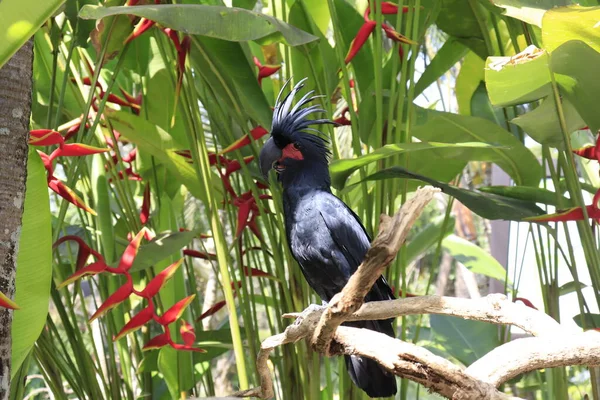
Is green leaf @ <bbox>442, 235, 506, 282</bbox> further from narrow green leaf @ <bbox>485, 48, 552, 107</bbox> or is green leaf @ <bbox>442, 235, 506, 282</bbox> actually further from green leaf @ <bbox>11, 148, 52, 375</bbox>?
green leaf @ <bbox>11, 148, 52, 375</bbox>

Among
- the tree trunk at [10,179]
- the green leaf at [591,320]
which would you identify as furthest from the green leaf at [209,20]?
the green leaf at [591,320]

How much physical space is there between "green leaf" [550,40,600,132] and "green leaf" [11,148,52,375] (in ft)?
2.33

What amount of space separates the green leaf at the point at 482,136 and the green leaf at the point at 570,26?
0.25 m

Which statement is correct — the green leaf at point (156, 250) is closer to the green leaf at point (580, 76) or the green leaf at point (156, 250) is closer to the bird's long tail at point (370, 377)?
the bird's long tail at point (370, 377)

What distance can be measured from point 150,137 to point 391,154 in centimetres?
45

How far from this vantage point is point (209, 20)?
92cm

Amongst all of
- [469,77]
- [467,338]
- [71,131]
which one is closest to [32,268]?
[71,131]

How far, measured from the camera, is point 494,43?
1.43 metres

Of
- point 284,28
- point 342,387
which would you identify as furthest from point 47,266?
point 342,387

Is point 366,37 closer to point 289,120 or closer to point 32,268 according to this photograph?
point 289,120

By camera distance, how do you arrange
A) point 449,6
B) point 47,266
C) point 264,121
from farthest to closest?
point 449,6, point 264,121, point 47,266

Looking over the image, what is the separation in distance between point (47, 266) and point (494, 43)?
39.1 inches

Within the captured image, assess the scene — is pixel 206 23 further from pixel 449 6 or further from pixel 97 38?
pixel 449 6

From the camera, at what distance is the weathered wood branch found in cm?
63
